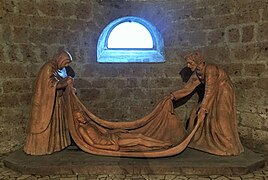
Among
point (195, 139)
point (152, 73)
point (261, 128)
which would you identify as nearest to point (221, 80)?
point (195, 139)

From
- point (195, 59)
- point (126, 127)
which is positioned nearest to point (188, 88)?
point (195, 59)

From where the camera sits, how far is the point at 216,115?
396 cm

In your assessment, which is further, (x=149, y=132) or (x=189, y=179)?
(x=149, y=132)

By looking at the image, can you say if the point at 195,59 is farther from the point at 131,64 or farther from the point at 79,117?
the point at 79,117

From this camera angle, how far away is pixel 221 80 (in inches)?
157

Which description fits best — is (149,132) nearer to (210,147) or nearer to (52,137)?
(210,147)

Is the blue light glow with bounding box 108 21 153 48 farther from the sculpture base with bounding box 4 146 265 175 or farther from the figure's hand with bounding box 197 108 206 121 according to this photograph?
the sculpture base with bounding box 4 146 265 175

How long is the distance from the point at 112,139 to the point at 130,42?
2.38m

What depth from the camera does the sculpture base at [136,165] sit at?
3477 mm

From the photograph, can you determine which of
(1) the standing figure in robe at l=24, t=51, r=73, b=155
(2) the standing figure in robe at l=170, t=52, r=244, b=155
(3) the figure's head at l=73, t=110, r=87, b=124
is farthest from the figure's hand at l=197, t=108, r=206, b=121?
(1) the standing figure in robe at l=24, t=51, r=73, b=155

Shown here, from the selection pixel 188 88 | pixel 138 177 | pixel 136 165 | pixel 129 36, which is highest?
pixel 129 36

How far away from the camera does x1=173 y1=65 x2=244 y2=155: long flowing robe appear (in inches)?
152

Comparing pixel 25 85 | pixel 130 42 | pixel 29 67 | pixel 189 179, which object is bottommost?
pixel 189 179

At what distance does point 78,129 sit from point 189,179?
5.33ft
